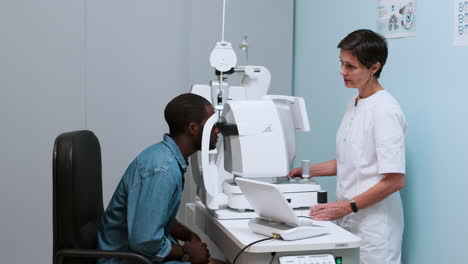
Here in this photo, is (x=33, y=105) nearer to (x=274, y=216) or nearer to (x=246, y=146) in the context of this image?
(x=246, y=146)

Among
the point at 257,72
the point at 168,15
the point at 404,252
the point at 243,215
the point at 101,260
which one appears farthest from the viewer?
the point at 168,15

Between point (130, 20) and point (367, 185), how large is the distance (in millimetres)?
1636

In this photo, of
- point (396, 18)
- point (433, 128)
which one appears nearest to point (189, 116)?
point (433, 128)

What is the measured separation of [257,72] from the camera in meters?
2.44

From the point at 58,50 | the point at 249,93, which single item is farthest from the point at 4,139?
the point at 249,93

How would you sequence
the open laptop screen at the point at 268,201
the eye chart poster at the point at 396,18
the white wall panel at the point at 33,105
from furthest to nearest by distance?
1. the white wall panel at the point at 33,105
2. the eye chart poster at the point at 396,18
3. the open laptop screen at the point at 268,201

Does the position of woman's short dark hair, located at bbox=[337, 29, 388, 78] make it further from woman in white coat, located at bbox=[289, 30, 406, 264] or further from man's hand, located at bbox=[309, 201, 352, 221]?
man's hand, located at bbox=[309, 201, 352, 221]

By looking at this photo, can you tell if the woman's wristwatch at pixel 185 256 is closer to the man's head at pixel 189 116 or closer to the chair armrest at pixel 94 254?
the chair armrest at pixel 94 254

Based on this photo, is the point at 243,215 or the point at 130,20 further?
the point at 130,20

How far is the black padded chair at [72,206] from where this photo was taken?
165 cm

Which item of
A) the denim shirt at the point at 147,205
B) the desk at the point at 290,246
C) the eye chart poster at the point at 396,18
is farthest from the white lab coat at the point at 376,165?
the denim shirt at the point at 147,205

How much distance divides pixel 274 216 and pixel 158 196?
0.37 m

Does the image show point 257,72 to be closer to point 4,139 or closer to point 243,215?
point 243,215

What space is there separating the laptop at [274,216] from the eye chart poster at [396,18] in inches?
37.0
